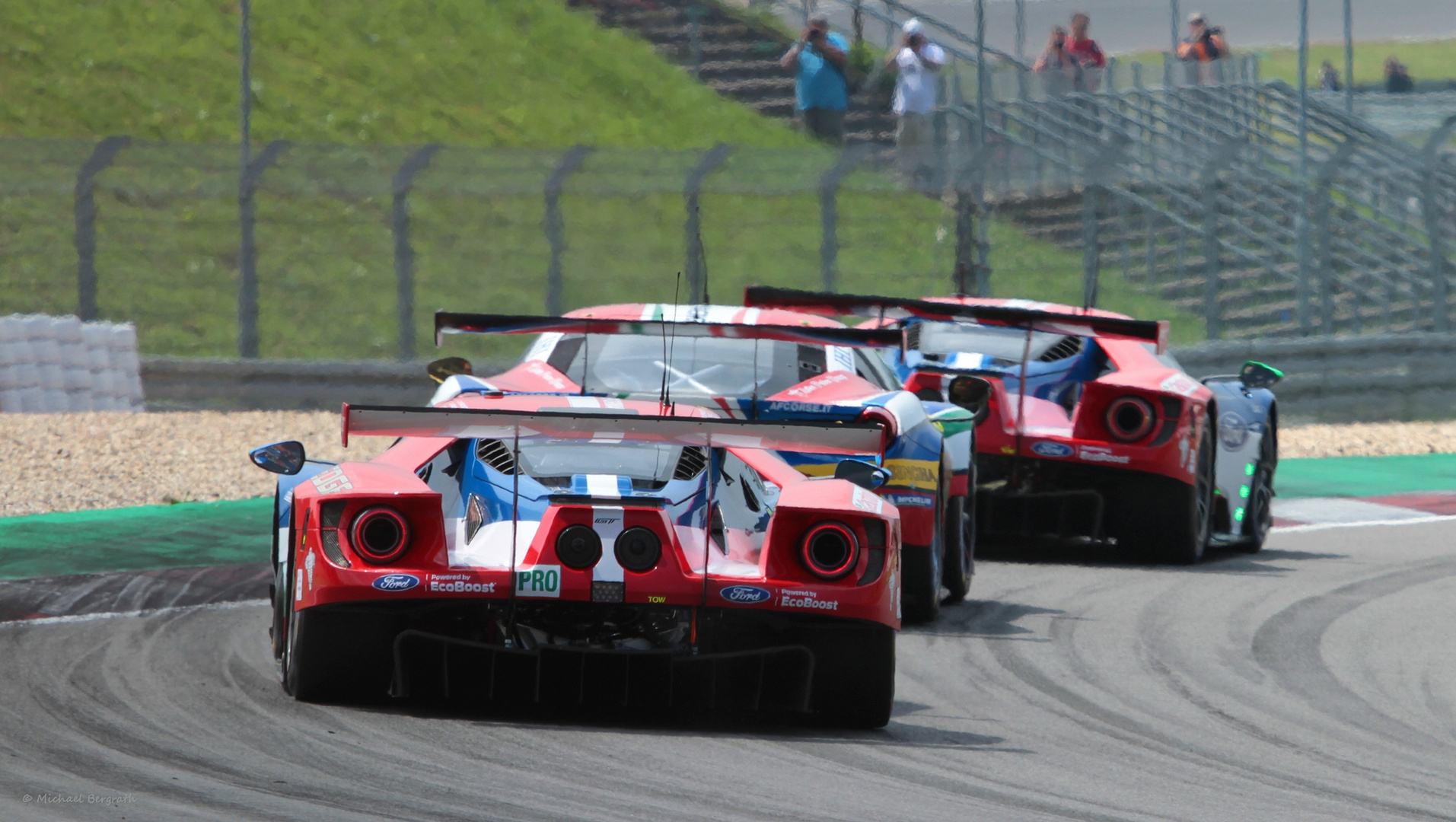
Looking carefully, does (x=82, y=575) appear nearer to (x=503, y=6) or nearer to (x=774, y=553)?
(x=774, y=553)

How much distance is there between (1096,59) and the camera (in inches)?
1094

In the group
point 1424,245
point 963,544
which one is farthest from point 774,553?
point 1424,245

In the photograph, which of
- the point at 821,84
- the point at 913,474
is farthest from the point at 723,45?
the point at 913,474

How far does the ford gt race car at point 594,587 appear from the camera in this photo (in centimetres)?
603

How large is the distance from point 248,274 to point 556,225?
258cm

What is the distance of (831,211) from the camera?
Answer: 18797 mm

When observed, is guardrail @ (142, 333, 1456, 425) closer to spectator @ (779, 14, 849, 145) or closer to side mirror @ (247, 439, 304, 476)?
spectator @ (779, 14, 849, 145)

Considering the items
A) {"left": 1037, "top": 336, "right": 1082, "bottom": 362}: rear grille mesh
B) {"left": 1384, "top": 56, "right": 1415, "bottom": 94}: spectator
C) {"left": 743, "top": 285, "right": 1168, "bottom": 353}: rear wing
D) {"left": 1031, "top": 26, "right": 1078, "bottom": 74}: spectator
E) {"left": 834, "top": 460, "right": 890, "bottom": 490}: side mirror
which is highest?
{"left": 1384, "top": 56, "right": 1415, "bottom": 94}: spectator

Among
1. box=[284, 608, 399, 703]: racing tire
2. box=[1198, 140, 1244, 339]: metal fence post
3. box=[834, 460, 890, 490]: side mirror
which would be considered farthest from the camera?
box=[1198, 140, 1244, 339]: metal fence post

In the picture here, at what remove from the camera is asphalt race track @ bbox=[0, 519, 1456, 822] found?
535 cm

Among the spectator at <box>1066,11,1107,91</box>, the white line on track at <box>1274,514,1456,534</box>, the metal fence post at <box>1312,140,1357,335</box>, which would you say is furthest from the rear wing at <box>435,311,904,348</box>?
the spectator at <box>1066,11,1107,91</box>

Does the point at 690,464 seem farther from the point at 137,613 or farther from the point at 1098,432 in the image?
the point at 1098,432

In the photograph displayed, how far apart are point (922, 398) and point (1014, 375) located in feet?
2.85

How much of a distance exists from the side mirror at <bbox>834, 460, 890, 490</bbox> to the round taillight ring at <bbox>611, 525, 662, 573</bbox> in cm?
99
